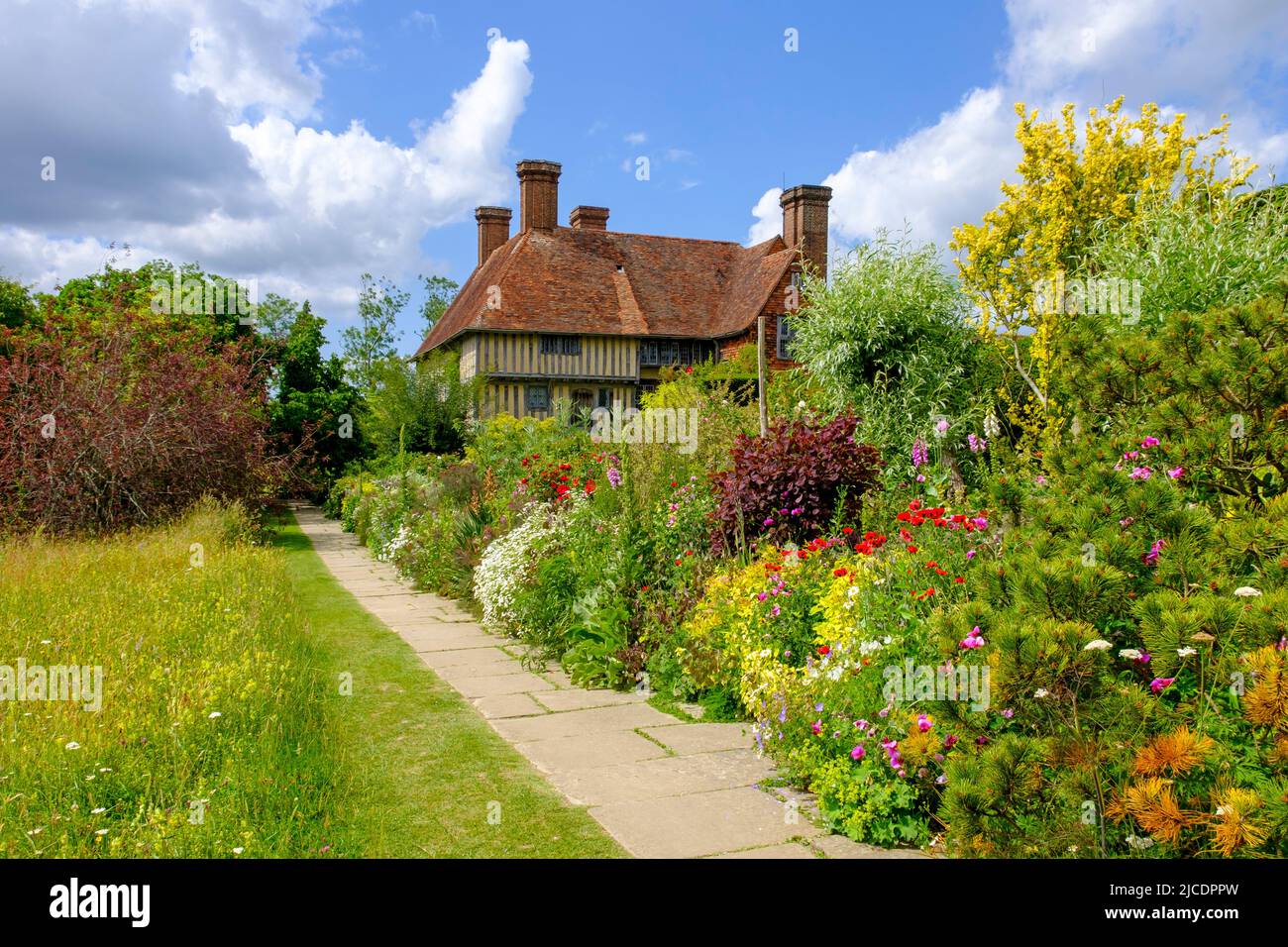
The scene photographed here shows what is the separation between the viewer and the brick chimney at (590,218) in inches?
1283

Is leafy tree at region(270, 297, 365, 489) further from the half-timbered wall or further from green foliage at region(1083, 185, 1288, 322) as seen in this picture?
green foliage at region(1083, 185, 1288, 322)

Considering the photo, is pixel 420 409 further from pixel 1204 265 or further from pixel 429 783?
pixel 429 783

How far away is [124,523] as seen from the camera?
12.8 m

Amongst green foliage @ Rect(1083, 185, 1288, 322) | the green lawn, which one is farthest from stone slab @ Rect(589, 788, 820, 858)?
green foliage @ Rect(1083, 185, 1288, 322)

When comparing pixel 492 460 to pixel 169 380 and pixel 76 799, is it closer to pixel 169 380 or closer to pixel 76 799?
pixel 169 380

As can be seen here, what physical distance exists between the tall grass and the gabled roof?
2160 centimetres

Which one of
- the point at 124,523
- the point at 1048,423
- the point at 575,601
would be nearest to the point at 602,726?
the point at 575,601

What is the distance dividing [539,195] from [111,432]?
21.2 metres

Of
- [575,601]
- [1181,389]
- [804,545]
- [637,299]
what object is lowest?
[575,601]

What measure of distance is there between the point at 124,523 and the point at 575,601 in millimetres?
8760

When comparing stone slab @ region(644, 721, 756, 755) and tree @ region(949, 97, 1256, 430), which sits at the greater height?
tree @ region(949, 97, 1256, 430)

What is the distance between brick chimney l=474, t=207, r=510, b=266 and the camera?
3488 cm

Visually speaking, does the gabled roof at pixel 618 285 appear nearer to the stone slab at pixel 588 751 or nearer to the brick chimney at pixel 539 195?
the brick chimney at pixel 539 195

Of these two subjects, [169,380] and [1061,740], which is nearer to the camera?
[1061,740]
